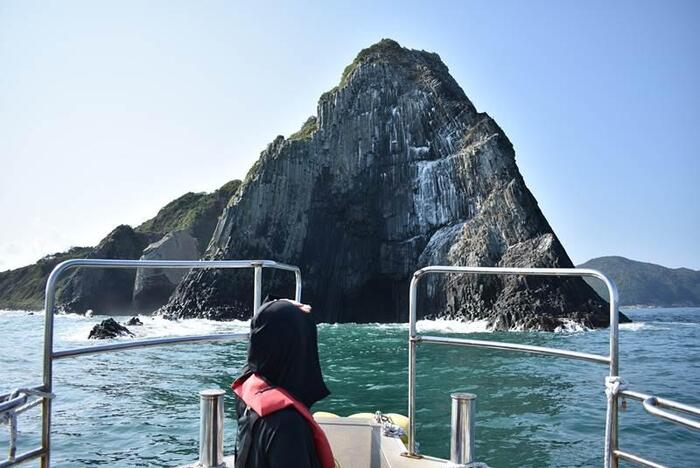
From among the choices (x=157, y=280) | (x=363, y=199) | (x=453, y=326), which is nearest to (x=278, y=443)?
(x=453, y=326)

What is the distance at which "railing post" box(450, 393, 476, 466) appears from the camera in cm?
307

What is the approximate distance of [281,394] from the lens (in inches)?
68.6

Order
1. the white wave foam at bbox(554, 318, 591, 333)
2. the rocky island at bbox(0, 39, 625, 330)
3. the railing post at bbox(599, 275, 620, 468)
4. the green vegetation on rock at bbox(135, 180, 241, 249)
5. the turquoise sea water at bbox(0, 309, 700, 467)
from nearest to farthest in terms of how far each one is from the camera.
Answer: the railing post at bbox(599, 275, 620, 468) → the turquoise sea water at bbox(0, 309, 700, 467) → the white wave foam at bbox(554, 318, 591, 333) → the rocky island at bbox(0, 39, 625, 330) → the green vegetation on rock at bbox(135, 180, 241, 249)

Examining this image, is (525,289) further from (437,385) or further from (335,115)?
(437,385)

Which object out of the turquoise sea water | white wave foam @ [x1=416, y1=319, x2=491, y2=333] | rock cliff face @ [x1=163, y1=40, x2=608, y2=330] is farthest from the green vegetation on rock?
the turquoise sea water

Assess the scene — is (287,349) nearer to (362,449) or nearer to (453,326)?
(362,449)

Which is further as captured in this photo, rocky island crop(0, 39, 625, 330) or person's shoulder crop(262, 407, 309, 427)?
rocky island crop(0, 39, 625, 330)

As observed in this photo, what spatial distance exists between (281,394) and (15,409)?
1.04m

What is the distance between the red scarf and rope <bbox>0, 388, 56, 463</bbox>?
846mm

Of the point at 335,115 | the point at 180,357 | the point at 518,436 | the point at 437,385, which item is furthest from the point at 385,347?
the point at 335,115

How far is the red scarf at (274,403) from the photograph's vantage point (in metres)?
1.71

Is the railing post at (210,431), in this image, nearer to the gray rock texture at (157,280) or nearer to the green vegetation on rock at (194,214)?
the gray rock texture at (157,280)

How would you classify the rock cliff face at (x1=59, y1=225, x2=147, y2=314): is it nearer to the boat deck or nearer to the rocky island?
the rocky island

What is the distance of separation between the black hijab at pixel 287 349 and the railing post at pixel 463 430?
1.48 metres
